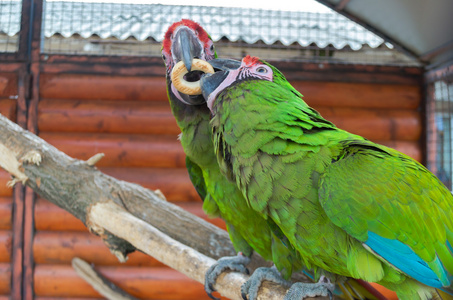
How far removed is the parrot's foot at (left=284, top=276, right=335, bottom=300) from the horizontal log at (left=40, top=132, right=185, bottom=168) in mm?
1925

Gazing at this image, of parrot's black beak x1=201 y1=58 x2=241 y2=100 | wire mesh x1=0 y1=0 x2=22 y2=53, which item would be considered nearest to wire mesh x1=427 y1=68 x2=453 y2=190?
parrot's black beak x1=201 y1=58 x2=241 y2=100

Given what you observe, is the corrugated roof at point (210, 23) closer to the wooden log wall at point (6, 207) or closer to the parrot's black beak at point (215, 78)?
the wooden log wall at point (6, 207)

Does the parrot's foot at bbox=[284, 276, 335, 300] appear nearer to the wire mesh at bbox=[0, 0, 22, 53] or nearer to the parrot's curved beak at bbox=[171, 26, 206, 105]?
the parrot's curved beak at bbox=[171, 26, 206, 105]

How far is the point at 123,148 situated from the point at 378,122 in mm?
2034

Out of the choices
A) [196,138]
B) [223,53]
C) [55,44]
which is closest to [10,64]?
[55,44]

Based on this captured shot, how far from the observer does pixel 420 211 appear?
1099 mm

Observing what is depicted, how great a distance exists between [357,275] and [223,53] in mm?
2332

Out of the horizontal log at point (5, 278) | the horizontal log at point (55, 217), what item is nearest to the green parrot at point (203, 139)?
the horizontal log at point (55, 217)

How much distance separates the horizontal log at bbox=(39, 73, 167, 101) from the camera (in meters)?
3.09

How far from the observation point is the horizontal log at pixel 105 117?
309 cm

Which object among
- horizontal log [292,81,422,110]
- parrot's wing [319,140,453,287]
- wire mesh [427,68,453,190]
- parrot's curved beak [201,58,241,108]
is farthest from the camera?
horizontal log [292,81,422,110]

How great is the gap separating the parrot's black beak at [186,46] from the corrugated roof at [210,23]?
1612mm

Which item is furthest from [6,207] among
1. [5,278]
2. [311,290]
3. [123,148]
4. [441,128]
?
[441,128]

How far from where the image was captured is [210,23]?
3025mm
